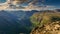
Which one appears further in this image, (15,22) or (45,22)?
(15,22)

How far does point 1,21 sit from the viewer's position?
5.44 meters

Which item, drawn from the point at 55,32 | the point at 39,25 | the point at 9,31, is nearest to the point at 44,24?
the point at 39,25

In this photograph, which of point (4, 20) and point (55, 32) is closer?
point (55, 32)

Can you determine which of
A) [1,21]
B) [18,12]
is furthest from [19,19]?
[1,21]

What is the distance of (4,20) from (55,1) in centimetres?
199

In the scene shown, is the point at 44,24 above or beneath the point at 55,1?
beneath

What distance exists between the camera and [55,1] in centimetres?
562

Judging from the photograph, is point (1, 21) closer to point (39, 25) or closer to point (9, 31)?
point (9, 31)

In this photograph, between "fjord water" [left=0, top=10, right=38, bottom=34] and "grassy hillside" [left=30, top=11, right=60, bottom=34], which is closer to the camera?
"grassy hillside" [left=30, top=11, right=60, bottom=34]

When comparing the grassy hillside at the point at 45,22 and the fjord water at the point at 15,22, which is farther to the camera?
the fjord water at the point at 15,22

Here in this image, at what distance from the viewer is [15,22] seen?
5.46m

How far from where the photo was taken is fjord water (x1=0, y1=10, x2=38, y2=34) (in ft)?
17.5

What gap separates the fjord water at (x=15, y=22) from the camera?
534cm

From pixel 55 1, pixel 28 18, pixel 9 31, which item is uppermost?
pixel 55 1
